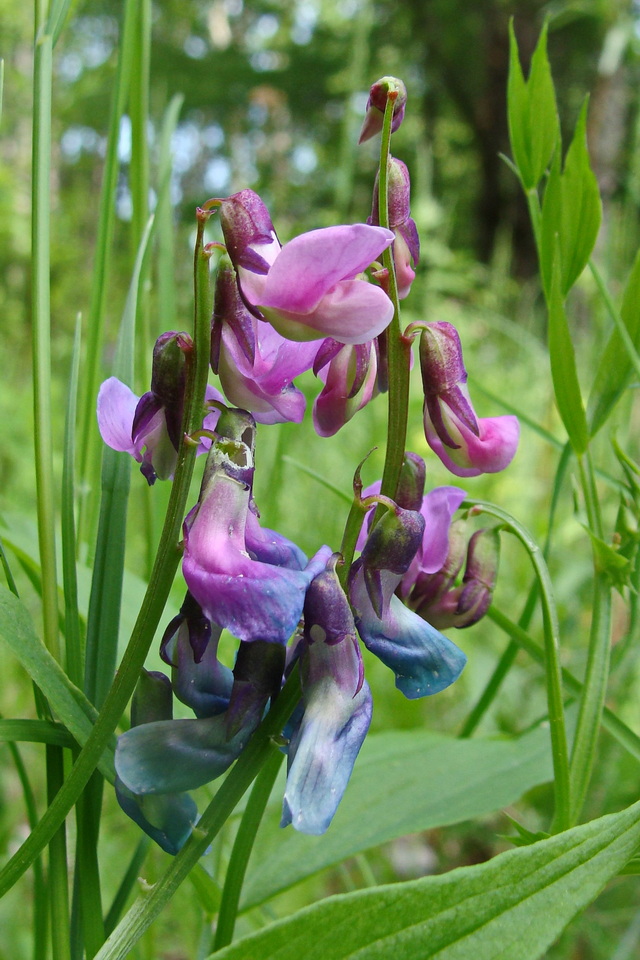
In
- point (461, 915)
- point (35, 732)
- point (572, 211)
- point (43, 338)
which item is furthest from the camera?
point (572, 211)

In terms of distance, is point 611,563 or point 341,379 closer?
point 341,379

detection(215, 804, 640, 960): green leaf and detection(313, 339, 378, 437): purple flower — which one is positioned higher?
detection(313, 339, 378, 437): purple flower

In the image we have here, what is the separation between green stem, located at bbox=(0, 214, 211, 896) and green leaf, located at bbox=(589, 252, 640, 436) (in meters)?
0.37

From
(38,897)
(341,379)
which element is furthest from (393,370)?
(38,897)

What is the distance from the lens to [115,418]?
19.6 inches

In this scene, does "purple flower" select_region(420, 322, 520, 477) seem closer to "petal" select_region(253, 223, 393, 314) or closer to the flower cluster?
the flower cluster

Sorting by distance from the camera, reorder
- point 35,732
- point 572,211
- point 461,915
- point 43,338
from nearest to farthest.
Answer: point 461,915 → point 35,732 → point 43,338 → point 572,211

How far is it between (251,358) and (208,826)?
25 centimetres

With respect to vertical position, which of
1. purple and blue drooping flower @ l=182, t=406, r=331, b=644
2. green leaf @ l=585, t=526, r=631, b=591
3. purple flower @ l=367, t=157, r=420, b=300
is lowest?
green leaf @ l=585, t=526, r=631, b=591

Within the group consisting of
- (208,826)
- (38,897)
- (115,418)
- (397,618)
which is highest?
(115,418)

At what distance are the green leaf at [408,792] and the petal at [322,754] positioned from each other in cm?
28

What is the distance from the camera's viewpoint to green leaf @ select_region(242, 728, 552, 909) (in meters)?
0.70

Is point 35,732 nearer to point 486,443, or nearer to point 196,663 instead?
point 196,663

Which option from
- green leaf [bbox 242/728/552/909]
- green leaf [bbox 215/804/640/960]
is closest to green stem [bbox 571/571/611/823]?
green leaf [bbox 242/728/552/909]
